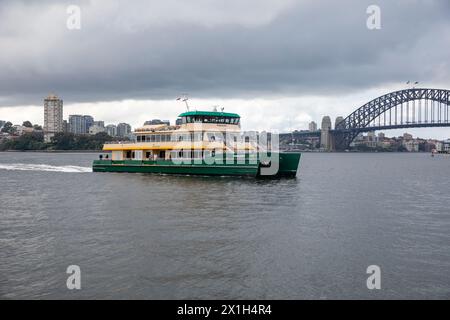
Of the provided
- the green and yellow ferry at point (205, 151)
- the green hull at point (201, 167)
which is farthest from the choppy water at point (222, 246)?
the green and yellow ferry at point (205, 151)

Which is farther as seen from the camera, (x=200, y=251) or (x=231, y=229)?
(x=231, y=229)

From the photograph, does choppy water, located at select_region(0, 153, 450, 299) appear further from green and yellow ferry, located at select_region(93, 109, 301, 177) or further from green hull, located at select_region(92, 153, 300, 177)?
green and yellow ferry, located at select_region(93, 109, 301, 177)

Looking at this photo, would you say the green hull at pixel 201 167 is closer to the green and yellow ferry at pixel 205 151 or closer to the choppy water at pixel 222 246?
the green and yellow ferry at pixel 205 151

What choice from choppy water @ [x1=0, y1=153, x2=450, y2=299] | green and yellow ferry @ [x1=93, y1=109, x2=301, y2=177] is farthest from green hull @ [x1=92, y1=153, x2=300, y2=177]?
choppy water @ [x1=0, y1=153, x2=450, y2=299]

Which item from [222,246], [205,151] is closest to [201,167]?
[205,151]

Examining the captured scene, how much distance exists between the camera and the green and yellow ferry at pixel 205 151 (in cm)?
4553

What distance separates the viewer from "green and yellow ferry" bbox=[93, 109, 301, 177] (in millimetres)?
45531

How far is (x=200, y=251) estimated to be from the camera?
715 inches

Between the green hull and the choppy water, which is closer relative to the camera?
the choppy water

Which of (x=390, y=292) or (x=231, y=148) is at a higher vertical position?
(x=231, y=148)

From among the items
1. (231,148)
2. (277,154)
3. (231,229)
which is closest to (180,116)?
(231,148)

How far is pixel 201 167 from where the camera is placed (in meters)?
47.1
